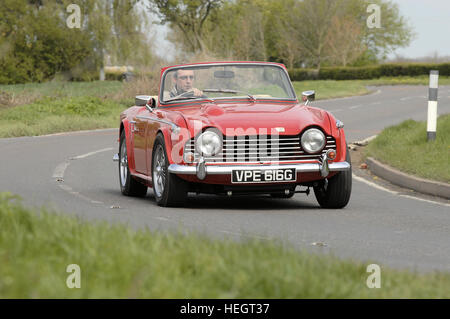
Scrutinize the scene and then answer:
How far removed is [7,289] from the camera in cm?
389

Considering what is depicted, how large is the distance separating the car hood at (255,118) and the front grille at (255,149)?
0.22 ft

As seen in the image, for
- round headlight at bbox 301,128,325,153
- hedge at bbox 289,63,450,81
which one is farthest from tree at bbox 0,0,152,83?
round headlight at bbox 301,128,325,153

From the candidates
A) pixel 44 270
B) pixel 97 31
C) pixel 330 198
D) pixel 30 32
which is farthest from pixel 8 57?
pixel 44 270

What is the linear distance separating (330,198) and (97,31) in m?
49.1

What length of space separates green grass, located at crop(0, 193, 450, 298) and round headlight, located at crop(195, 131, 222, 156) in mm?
3040

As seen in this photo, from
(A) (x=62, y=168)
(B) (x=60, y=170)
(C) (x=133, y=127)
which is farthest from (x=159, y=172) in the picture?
(A) (x=62, y=168)

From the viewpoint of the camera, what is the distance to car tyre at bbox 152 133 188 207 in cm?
887

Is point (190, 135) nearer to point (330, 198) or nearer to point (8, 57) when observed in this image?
point (330, 198)

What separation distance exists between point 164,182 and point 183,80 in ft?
5.60

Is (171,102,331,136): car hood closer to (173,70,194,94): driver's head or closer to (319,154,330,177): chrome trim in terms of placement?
(319,154,330,177): chrome trim

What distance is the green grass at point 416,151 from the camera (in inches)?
477

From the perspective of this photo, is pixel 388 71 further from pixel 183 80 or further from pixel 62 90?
pixel 183 80

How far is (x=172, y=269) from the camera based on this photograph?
450 centimetres

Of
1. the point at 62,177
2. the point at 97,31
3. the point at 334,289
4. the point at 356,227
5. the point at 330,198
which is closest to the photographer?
the point at 334,289
